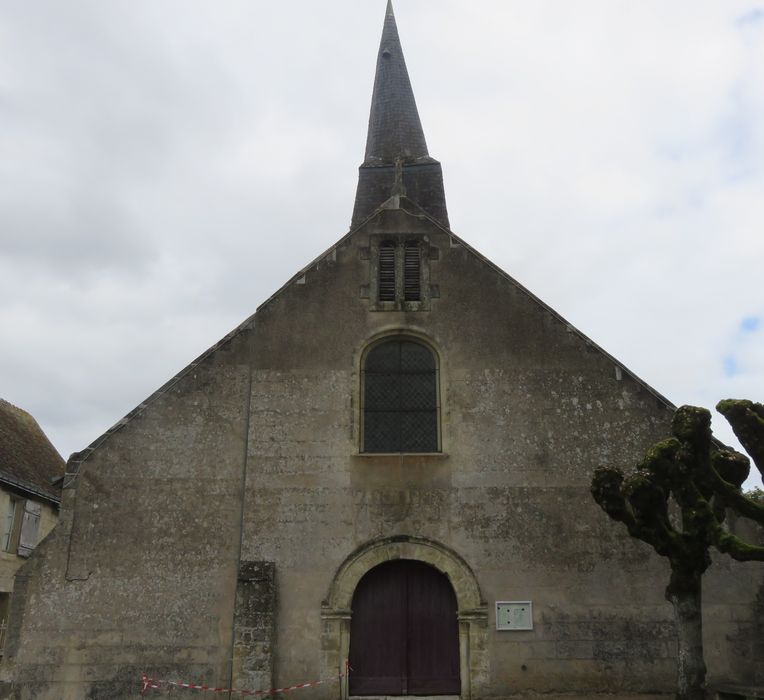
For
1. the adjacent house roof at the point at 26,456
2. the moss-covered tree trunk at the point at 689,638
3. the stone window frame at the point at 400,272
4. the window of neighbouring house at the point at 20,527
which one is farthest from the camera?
the adjacent house roof at the point at 26,456

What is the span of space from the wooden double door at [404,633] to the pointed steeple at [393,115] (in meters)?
18.1

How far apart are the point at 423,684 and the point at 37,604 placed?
553 cm

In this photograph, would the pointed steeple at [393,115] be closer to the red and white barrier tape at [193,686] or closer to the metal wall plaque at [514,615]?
the metal wall plaque at [514,615]

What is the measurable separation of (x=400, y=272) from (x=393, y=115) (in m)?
17.1

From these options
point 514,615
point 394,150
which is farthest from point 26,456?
point 394,150

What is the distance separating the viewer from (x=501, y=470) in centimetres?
1148

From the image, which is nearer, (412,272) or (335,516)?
(335,516)

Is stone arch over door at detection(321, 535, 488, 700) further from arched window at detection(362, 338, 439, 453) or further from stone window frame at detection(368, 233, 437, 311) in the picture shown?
stone window frame at detection(368, 233, 437, 311)

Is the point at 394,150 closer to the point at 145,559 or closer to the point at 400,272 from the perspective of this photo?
the point at 400,272

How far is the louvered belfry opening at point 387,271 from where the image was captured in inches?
500

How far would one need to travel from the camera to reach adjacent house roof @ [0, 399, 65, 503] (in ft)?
59.9

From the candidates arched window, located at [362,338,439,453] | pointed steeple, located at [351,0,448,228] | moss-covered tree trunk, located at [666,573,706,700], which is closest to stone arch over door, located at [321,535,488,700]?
arched window, located at [362,338,439,453]

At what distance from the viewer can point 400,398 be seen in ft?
39.9

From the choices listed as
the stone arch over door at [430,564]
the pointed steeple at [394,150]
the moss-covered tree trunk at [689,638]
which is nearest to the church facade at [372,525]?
the stone arch over door at [430,564]
